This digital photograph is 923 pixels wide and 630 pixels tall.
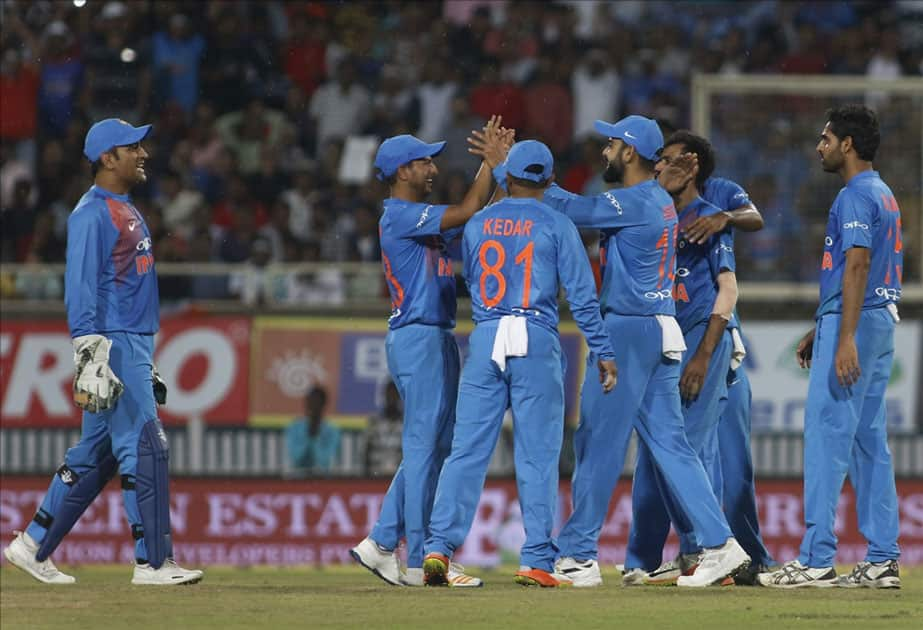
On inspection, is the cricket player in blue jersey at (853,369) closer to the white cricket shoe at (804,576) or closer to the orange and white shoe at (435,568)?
the white cricket shoe at (804,576)

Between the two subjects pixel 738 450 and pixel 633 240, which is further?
pixel 738 450

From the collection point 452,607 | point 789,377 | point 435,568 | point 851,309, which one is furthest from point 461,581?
point 789,377

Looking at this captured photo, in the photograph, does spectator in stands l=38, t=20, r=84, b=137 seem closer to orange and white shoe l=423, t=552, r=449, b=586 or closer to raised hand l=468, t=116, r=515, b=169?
raised hand l=468, t=116, r=515, b=169

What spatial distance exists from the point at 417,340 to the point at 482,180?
944 mm

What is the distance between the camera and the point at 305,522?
16.9 metres

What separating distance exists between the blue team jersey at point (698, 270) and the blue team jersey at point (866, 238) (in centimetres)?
67

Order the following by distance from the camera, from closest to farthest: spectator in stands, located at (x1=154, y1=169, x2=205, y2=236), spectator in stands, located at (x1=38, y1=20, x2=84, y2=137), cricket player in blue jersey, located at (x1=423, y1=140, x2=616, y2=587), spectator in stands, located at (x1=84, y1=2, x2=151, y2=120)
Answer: cricket player in blue jersey, located at (x1=423, y1=140, x2=616, y2=587), spectator in stands, located at (x1=154, y1=169, x2=205, y2=236), spectator in stands, located at (x1=38, y1=20, x2=84, y2=137), spectator in stands, located at (x1=84, y1=2, x2=151, y2=120)

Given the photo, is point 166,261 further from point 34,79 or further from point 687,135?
point 687,135

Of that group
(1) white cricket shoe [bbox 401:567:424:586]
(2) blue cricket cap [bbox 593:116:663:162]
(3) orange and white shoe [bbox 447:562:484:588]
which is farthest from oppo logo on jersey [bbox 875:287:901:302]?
(1) white cricket shoe [bbox 401:567:424:586]

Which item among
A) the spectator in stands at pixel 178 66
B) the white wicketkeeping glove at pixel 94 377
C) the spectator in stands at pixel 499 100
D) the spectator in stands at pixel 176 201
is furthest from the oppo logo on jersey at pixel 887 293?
the spectator in stands at pixel 178 66

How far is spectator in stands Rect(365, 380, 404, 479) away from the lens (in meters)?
17.4

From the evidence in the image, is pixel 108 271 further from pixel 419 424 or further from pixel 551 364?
pixel 551 364

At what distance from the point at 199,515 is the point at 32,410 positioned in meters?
2.14

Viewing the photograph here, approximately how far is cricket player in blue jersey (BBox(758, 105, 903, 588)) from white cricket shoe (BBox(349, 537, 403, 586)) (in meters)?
2.03
